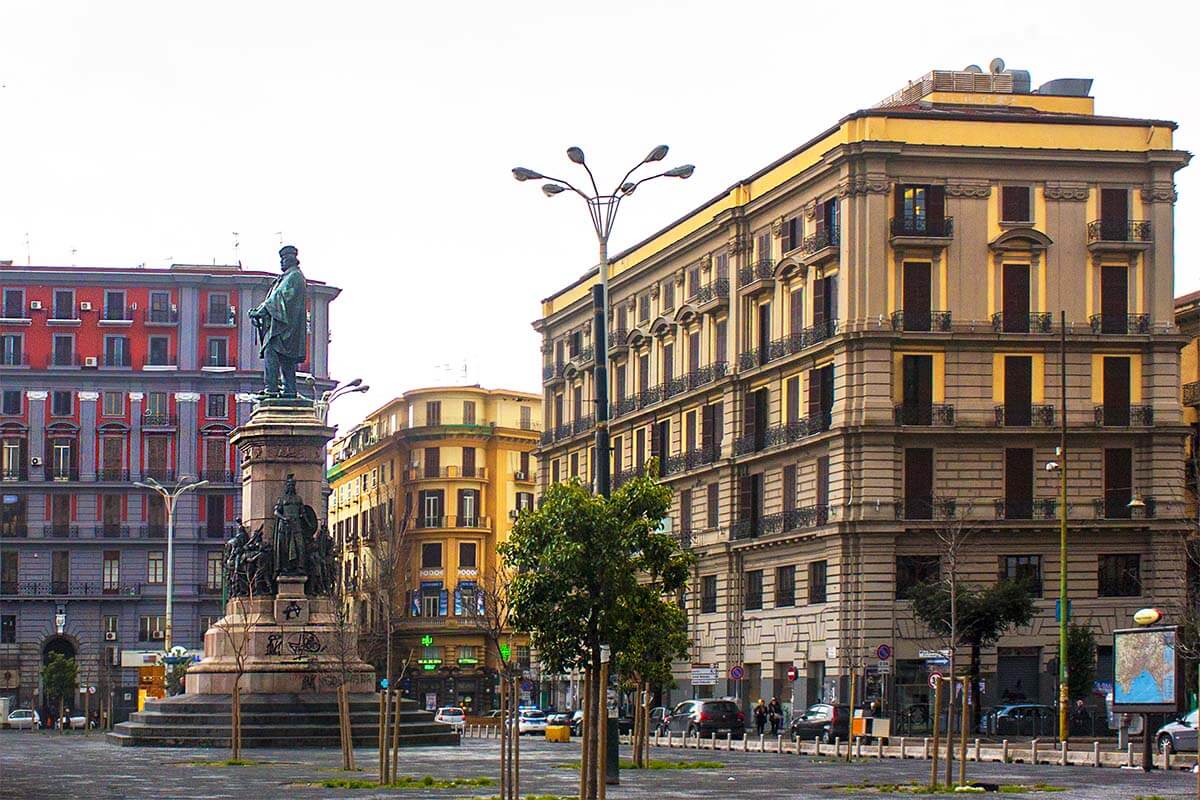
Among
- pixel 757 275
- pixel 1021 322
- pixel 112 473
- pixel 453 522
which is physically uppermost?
pixel 757 275

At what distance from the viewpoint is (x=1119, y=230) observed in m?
76.8

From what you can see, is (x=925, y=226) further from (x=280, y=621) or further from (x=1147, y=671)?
(x=1147, y=671)

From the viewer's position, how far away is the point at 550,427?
11238 cm

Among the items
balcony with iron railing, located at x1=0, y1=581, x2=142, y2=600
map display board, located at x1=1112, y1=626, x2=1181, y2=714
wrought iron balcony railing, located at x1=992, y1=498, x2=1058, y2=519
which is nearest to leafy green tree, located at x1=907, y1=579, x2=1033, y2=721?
wrought iron balcony railing, located at x1=992, y1=498, x2=1058, y2=519

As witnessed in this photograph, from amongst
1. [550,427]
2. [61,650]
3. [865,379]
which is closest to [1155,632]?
[865,379]

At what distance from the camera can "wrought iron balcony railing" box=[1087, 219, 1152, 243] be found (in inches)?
3014

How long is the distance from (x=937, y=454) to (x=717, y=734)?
12.2m

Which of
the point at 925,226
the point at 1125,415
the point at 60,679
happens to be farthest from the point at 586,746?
the point at 60,679

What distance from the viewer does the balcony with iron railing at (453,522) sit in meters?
139

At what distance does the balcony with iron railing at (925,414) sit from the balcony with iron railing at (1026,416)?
5.78ft

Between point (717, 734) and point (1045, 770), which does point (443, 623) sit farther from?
point (1045, 770)

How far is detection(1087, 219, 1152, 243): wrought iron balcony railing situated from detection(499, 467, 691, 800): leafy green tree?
126 ft

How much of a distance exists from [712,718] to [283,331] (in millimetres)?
21120

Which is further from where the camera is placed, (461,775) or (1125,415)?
(1125,415)
